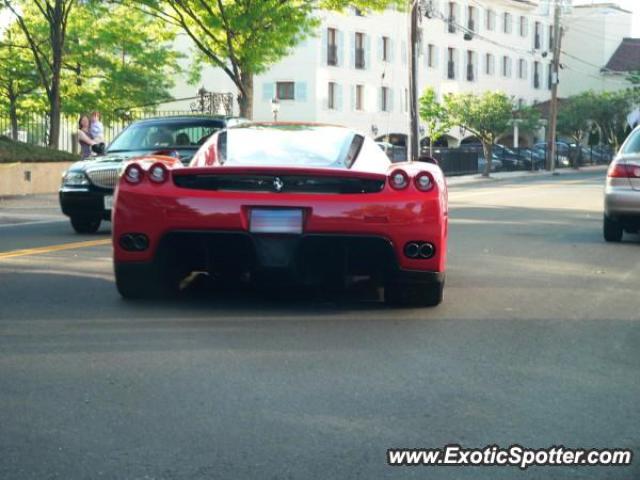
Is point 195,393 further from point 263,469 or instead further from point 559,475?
point 559,475

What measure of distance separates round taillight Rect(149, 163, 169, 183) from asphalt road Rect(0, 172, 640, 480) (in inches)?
33.4

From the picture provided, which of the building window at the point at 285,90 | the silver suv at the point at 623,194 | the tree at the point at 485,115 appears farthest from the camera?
the building window at the point at 285,90

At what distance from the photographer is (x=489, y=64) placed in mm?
86562

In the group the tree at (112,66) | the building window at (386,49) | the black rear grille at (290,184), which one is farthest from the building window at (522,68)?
the black rear grille at (290,184)

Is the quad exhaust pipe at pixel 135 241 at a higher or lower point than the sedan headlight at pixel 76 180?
lower

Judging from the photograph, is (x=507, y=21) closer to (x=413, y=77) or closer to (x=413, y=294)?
(x=413, y=77)

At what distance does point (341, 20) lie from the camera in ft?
223

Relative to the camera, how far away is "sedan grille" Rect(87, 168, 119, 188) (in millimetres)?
15062

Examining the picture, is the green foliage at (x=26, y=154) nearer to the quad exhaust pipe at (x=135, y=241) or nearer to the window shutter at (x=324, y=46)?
the quad exhaust pipe at (x=135, y=241)

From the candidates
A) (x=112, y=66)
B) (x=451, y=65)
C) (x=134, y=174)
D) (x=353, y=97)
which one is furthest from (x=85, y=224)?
(x=451, y=65)

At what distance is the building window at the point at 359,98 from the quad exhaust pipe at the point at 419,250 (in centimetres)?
6252

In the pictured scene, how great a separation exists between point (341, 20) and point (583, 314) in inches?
2398

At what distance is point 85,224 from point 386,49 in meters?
58.2

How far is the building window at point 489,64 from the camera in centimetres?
8619
